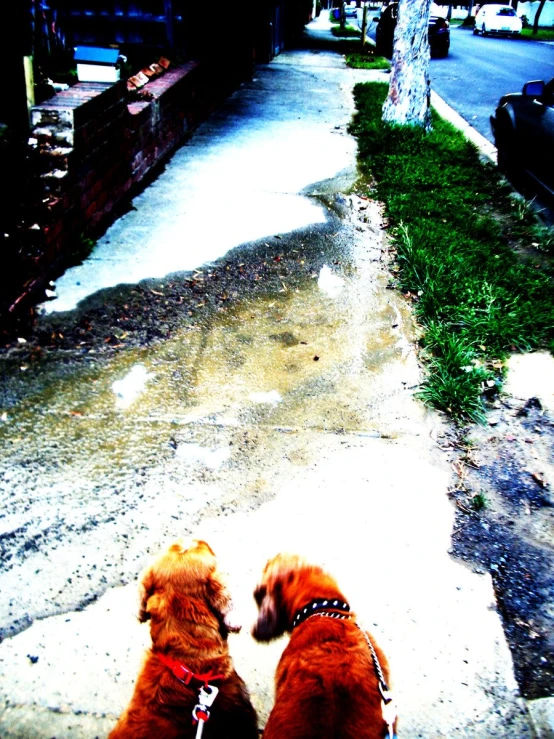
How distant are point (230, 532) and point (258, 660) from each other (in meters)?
0.64

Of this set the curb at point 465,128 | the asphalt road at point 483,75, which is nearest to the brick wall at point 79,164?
the curb at point 465,128

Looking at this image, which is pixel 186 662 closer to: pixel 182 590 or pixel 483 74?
pixel 182 590

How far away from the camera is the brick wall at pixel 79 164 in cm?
436

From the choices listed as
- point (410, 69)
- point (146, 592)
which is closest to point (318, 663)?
point (146, 592)

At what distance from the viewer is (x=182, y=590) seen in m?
1.94

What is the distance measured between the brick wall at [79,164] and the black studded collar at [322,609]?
10.3ft

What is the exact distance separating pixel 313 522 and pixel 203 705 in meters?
1.25

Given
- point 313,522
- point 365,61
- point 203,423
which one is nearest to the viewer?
point 313,522

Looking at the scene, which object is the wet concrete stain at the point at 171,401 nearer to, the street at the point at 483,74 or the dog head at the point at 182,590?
the dog head at the point at 182,590

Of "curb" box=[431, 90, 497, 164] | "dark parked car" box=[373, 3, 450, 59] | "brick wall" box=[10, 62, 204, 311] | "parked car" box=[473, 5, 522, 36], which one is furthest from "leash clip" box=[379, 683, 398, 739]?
"parked car" box=[473, 5, 522, 36]

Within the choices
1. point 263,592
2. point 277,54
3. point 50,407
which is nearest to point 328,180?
point 50,407

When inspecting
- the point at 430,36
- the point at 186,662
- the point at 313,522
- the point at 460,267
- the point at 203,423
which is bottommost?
the point at 313,522

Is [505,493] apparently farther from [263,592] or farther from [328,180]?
[328,180]

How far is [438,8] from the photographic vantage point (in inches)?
2259
